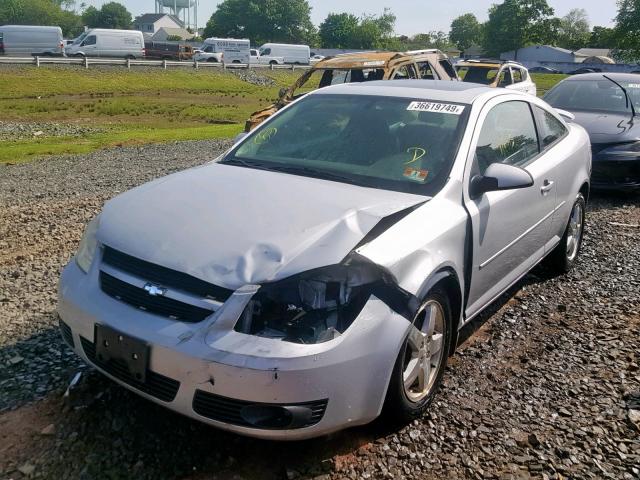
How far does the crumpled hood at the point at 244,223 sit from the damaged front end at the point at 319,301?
0.07 metres

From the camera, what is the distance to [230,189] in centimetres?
362

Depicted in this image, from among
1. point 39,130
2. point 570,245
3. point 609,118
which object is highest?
point 609,118

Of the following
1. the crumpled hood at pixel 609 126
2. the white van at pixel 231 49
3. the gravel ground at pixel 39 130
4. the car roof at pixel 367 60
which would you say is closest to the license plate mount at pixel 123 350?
the crumpled hood at pixel 609 126

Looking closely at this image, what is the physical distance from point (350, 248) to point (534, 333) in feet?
7.14

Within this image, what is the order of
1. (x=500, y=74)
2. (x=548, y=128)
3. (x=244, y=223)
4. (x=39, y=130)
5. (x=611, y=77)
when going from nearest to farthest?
(x=244, y=223) < (x=548, y=128) < (x=611, y=77) < (x=500, y=74) < (x=39, y=130)

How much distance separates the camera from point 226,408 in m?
2.73

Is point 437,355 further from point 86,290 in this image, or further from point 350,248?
point 86,290

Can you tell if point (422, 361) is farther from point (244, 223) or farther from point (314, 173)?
point (314, 173)

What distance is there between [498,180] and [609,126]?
5.90 metres

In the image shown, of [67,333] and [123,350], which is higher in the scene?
[123,350]

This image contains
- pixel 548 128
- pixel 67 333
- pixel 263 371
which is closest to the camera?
pixel 263 371

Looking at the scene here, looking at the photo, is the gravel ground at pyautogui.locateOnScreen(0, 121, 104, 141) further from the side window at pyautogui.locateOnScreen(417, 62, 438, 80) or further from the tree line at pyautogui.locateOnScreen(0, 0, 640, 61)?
the tree line at pyautogui.locateOnScreen(0, 0, 640, 61)

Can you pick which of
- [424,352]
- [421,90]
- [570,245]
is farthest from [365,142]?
[570,245]

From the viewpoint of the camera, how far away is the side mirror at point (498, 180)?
12.3 feet
